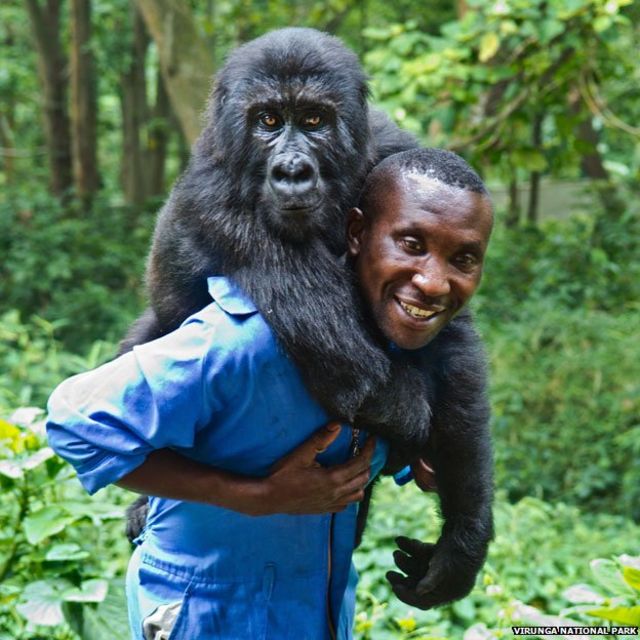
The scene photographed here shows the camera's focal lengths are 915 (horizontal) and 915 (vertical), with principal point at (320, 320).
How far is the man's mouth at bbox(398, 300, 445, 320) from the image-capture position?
2105 millimetres

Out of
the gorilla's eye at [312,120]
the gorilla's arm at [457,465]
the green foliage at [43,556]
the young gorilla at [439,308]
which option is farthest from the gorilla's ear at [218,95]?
the green foliage at [43,556]

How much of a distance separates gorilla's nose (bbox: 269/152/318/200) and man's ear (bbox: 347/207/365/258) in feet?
0.92

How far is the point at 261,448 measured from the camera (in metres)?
2.12

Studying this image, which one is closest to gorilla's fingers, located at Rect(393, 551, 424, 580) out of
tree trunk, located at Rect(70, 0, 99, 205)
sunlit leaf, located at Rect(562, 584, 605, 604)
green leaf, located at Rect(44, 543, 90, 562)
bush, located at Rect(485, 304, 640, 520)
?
sunlit leaf, located at Rect(562, 584, 605, 604)

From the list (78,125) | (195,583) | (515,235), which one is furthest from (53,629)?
(78,125)

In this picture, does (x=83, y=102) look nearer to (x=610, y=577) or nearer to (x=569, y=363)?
(x=569, y=363)

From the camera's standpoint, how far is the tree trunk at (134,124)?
1405 cm

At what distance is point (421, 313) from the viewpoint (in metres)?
2.11

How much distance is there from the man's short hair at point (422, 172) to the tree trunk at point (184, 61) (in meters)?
4.59

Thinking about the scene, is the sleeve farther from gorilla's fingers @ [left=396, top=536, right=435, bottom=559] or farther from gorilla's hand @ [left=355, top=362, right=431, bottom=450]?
gorilla's fingers @ [left=396, top=536, right=435, bottom=559]

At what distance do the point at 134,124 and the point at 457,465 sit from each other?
1294 cm

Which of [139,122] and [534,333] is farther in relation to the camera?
[139,122]

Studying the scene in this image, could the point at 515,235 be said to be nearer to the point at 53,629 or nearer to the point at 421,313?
the point at 53,629

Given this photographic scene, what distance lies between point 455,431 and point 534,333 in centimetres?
648
